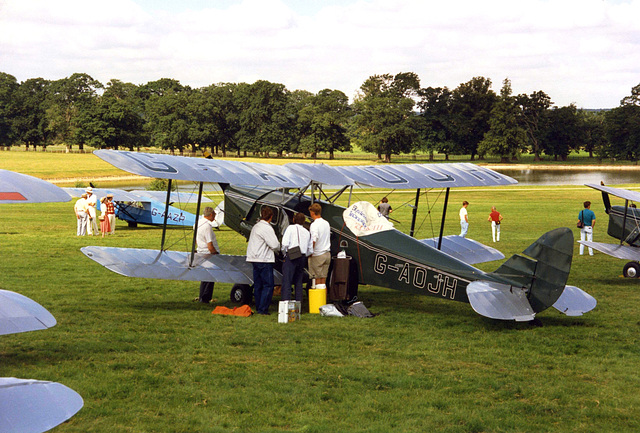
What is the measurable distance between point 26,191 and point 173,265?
560 centimetres

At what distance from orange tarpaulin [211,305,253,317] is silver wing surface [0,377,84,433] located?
19.0 ft

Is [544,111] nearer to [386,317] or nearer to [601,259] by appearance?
[601,259]

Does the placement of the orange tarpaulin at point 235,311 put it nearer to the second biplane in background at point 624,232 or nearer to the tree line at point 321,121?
the second biplane in background at point 624,232

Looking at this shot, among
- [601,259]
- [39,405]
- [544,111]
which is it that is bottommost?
[601,259]

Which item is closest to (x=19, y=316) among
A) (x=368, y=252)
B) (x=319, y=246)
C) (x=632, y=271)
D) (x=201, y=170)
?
(x=201, y=170)

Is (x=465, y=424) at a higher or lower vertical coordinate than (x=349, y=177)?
lower

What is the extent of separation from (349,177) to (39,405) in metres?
7.54

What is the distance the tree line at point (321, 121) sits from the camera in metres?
109

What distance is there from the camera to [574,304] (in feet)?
29.3

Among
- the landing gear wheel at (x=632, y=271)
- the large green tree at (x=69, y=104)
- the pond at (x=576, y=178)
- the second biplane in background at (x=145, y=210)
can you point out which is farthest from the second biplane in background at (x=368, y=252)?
the large green tree at (x=69, y=104)

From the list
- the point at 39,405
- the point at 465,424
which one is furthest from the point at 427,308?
the point at 39,405

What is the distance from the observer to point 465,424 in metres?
5.42

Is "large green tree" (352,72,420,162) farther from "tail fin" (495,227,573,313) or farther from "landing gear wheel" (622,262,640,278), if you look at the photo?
"tail fin" (495,227,573,313)

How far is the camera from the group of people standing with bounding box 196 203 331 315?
9461 mm
